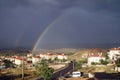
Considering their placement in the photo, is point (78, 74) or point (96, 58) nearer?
A: point (78, 74)

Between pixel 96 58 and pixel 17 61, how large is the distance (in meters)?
42.9

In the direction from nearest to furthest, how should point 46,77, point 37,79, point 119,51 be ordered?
point 46,77 → point 37,79 → point 119,51

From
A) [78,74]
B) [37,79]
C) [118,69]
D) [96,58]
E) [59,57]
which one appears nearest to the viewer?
[37,79]

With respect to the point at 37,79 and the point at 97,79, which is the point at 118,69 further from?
the point at 97,79

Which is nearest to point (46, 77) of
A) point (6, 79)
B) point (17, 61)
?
point (6, 79)

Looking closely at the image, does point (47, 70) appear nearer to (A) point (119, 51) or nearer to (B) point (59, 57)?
(A) point (119, 51)

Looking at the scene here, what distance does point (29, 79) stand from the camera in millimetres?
56656

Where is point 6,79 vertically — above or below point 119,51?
below

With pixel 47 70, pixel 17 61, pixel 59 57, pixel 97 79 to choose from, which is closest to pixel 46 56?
pixel 59 57

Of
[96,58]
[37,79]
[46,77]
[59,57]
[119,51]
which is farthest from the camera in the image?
[59,57]

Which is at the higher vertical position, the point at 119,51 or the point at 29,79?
the point at 119,51

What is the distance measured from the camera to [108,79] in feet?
131

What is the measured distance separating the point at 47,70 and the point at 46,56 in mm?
110073

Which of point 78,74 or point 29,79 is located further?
point 78,74
